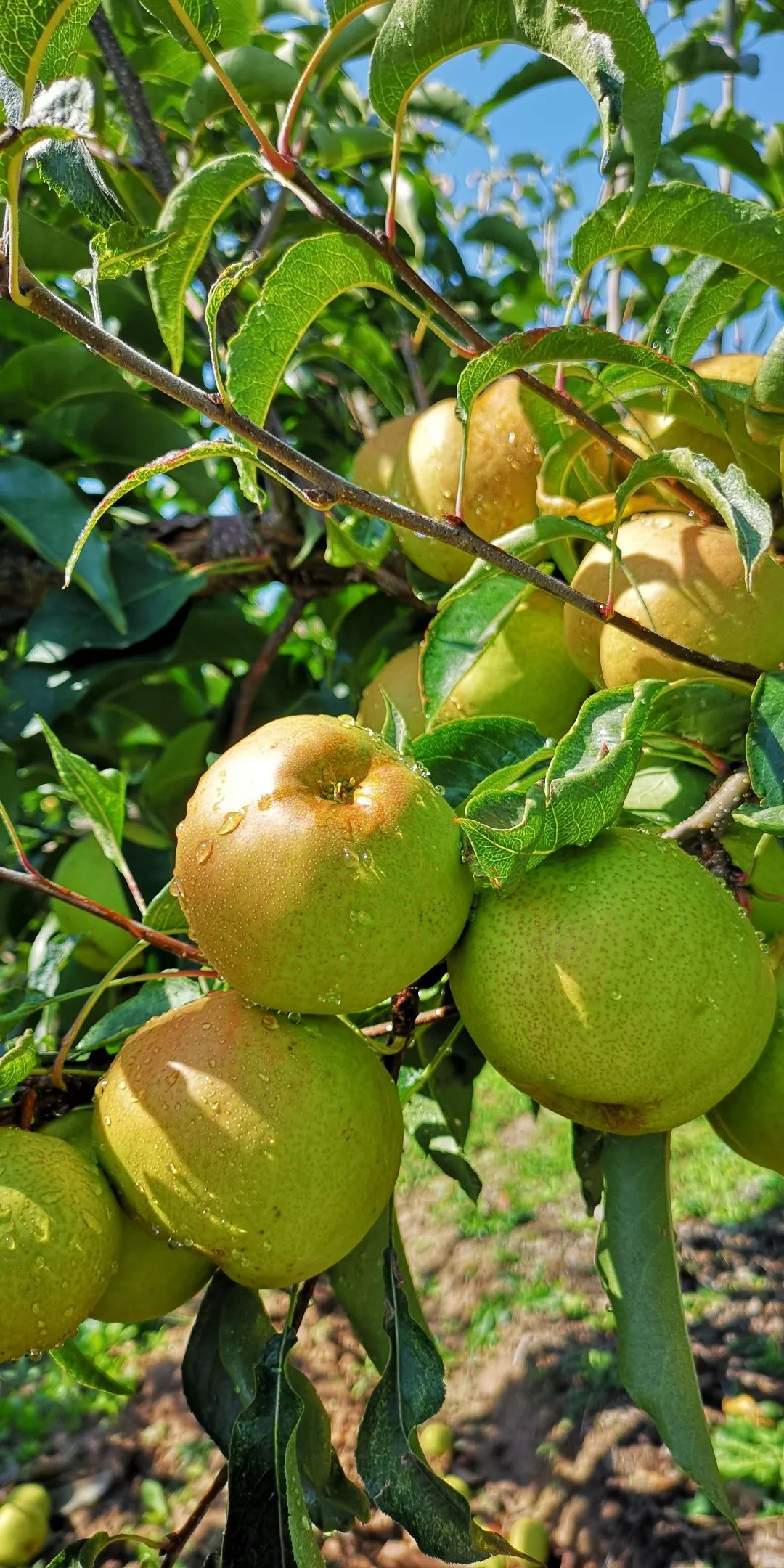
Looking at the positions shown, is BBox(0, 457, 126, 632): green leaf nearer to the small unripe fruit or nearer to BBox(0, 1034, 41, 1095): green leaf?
BBox(0, 1034, 41, 1095): green leaf

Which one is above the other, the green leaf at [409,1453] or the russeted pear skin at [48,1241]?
the russeted pear skin at [48,1241]

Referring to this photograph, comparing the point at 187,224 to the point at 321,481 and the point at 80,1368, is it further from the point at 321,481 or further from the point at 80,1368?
the point at 80,1368

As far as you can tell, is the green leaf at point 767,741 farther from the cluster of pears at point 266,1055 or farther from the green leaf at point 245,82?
the green leaf at point 245,82

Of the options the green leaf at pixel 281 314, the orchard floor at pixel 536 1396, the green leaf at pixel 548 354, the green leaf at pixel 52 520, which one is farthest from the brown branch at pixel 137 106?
the orchard floor at pixel 536 1396

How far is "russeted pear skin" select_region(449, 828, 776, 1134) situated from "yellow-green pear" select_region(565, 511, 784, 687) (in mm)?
157

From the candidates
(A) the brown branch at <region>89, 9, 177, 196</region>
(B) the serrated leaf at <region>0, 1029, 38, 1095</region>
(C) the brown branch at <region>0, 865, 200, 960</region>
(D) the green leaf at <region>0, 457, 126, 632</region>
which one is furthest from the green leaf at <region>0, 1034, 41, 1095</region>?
(A) the brown branch at <region>89, 9, 177, 196</region>

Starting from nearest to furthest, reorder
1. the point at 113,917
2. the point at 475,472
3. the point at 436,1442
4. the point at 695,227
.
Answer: the point at 695,227 < the point at 113,917 < the point at 475,472 < the point at 436,1442

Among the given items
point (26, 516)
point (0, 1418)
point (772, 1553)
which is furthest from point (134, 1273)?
point (0, 1418)

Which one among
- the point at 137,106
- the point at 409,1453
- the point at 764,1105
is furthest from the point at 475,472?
the point at 409,1453

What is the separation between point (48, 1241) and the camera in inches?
28.4

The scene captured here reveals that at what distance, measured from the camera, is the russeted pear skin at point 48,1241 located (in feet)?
2.33

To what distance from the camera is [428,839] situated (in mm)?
716

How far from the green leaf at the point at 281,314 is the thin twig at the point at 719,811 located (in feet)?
1.47

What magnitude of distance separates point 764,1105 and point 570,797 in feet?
1.11
